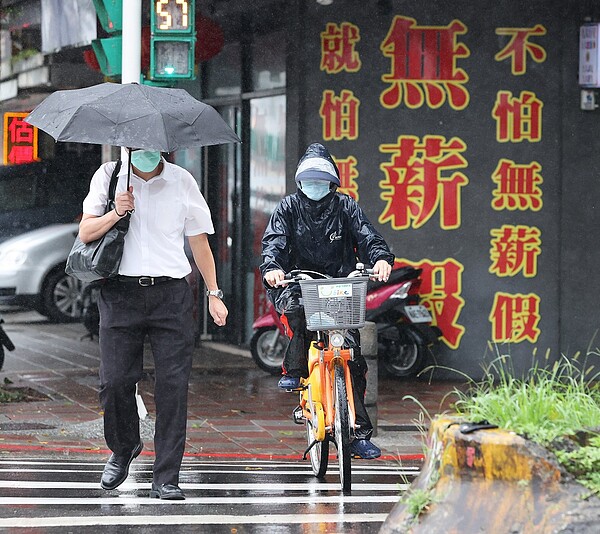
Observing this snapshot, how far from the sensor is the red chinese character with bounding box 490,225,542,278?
12219 millimetres

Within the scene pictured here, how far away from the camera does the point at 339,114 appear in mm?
12039

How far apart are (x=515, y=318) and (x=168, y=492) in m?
6.73

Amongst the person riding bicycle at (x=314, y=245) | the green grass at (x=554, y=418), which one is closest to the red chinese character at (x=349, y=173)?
the person riding bicycle at (x=314, y=245)

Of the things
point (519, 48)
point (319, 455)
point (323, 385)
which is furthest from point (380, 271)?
point (519, 48)

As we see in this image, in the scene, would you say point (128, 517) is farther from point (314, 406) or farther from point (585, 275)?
point (585, 275)

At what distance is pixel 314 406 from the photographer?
22.7ft

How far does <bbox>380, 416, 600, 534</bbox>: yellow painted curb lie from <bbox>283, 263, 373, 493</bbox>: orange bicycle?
6.70ft

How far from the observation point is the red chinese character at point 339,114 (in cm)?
1203

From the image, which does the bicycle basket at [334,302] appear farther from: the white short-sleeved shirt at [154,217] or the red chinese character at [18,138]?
the red chinese character at [18,138]

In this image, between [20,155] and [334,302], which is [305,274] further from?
[20,155]

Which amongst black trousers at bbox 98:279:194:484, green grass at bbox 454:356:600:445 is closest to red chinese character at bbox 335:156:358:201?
black trousers at bbox 98:279:194:484

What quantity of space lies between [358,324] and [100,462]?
2.23m

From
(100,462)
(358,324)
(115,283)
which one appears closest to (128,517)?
(115,283)

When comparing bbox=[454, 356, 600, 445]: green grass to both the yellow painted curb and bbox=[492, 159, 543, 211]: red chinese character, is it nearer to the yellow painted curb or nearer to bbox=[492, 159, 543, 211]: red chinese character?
the yellow painted curb
